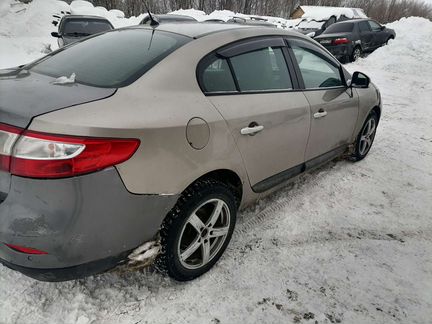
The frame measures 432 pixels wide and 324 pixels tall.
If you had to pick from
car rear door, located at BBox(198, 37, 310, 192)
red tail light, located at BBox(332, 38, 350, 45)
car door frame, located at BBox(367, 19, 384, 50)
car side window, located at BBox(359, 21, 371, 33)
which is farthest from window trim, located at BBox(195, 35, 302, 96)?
car door frame, located at BBox(367, 19, 384, 50)

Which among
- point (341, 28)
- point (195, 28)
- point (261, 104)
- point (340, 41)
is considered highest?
point (195, 28)

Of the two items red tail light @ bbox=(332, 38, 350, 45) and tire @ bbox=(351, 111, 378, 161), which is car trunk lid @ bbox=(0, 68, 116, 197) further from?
red tail light @ bbox=(332, 38, 350, 45)

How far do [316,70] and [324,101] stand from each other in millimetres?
373

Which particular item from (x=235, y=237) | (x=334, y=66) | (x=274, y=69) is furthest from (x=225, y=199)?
(x=334, y=66)

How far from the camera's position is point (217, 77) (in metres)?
2.23

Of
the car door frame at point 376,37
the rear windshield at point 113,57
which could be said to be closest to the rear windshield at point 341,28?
the car door frame at point 376,37

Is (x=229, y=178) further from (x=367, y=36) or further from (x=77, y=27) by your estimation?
(x=367, y=36)

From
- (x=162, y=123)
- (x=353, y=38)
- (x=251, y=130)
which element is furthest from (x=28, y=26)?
(x=162, y=123)

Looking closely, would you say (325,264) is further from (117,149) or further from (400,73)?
(400,73)

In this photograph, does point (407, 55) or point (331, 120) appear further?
point (407, 55)

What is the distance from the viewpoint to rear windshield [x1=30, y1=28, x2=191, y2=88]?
1994 mm

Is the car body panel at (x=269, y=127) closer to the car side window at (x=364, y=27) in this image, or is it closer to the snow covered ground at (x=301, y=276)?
the snow covered ground at (x=301, y=276)

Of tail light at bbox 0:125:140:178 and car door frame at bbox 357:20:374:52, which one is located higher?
tail light at bbox 0:125:140:178

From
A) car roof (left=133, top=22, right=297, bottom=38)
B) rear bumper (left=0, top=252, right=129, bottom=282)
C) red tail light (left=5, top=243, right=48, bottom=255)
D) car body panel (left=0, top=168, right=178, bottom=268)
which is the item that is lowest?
rear bumper (left=0, top=252, right=129, bottom=282)
